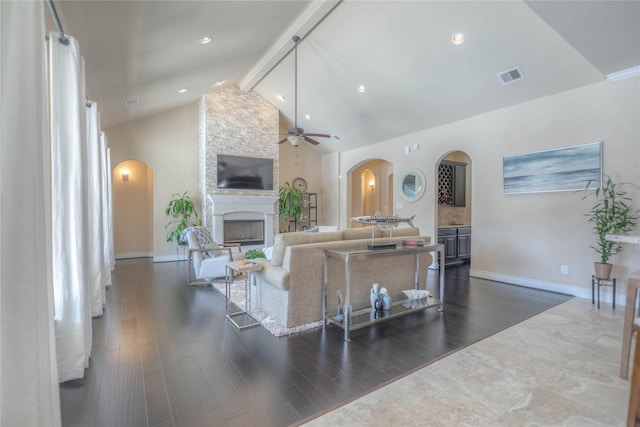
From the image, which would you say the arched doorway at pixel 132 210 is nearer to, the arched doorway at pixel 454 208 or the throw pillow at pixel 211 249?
the throw pillow at pixel 211 249

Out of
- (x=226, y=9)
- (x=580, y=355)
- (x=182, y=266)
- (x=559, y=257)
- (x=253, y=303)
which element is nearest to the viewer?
(x=580, y=355)

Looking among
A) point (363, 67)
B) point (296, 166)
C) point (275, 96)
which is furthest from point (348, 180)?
point (363, 67)

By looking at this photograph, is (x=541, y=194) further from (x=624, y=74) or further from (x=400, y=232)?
(x=400, y=232)

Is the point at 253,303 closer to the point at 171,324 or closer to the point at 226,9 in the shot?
the point at 171,324

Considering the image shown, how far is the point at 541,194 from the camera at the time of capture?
4844mm

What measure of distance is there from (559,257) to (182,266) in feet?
23.3

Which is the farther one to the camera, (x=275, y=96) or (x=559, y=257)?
(x=275, y=96)

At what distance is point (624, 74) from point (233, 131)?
24.3ft

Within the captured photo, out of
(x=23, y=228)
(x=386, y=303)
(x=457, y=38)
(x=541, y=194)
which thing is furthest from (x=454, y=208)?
(x=23, y=228)

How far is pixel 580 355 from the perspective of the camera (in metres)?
2.64

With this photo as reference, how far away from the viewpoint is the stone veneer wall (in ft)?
24.6

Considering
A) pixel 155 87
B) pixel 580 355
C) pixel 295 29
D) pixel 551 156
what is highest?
pixel 295 29

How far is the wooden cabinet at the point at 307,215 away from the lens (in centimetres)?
953

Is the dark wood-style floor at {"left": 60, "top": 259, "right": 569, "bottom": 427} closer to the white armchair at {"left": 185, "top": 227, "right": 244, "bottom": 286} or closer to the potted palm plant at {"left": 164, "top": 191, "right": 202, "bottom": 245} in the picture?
the white armchair at {"left": 185, "top": 227, "right": 244, "bottom": 286}
